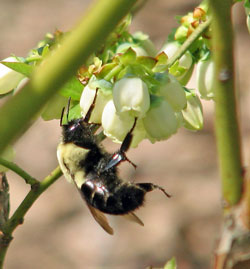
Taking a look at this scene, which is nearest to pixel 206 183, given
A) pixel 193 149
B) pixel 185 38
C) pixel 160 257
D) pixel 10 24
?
pixel 193 149

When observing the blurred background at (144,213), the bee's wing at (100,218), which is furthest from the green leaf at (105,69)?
the blurred background at (144,213)

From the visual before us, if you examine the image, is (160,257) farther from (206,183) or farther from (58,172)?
(58,172)

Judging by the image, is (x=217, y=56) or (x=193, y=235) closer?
(x=217, y=56)

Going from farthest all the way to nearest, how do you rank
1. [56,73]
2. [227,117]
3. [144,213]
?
[144,213] < [227,117] < [56,73]

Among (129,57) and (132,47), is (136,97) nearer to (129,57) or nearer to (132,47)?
(129,57)

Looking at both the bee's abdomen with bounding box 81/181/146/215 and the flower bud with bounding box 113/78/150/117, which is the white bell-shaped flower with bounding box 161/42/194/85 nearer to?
the flower bud with bounding box 113/78/150/117

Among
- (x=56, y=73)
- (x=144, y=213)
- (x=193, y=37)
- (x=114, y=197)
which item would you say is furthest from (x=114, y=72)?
(x=144, y=213)
